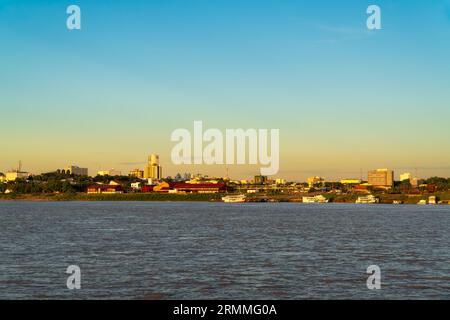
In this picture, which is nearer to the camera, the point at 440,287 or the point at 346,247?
the point at 440,287

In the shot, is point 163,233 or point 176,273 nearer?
point 176,273

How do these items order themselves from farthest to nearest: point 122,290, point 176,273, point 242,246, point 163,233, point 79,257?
point 163,233 → point 242,246 → point 79,257 → point 176,273 → point 122,290

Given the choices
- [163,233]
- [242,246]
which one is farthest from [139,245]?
[163,233]

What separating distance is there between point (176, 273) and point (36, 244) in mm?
22974

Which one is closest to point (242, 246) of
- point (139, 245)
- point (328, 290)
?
point (139, 245)

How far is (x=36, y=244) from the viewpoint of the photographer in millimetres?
54000

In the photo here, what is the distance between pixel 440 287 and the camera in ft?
104

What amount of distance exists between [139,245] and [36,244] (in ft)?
31.2

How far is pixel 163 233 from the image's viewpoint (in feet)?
223

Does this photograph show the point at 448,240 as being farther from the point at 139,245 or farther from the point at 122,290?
the point at 122,290

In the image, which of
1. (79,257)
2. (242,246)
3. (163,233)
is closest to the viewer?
(79,257)
